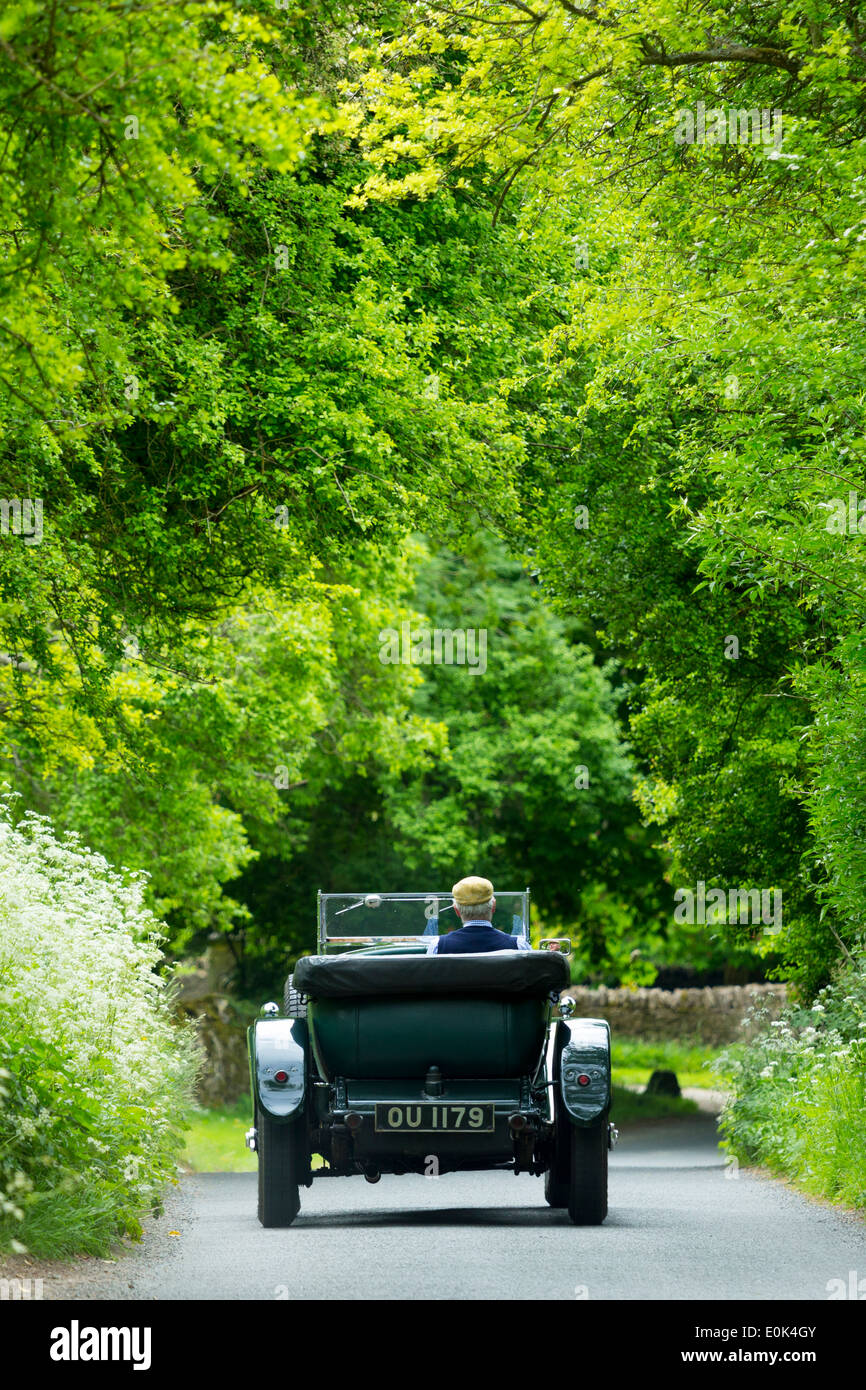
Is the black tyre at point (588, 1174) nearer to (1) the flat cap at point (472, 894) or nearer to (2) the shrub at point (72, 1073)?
(1) the flat cap at point (472, 894)

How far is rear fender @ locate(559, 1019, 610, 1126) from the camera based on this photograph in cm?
1001

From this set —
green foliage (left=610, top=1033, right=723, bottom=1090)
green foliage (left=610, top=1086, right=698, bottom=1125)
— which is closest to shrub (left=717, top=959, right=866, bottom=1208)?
green foliage (left=610, top=1086, right=698, bottom=1125)

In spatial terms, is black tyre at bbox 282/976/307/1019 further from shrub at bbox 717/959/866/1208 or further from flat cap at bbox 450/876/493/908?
shrub at bbox 717/959/866/1208

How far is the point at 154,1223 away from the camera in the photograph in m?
10.9

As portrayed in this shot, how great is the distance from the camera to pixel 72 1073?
9.23m

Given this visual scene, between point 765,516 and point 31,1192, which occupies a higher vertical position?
point 765,516

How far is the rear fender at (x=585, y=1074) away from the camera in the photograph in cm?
1001

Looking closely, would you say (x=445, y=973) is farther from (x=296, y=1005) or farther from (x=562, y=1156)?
(x=562, y=1156)

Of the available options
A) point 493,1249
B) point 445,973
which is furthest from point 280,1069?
point 493,1249

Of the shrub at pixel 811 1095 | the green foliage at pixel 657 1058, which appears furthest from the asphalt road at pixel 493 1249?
the green foliage at pixel 657 1058

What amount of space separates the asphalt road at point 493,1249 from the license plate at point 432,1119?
592 mm

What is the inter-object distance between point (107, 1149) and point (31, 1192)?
0.61 m
